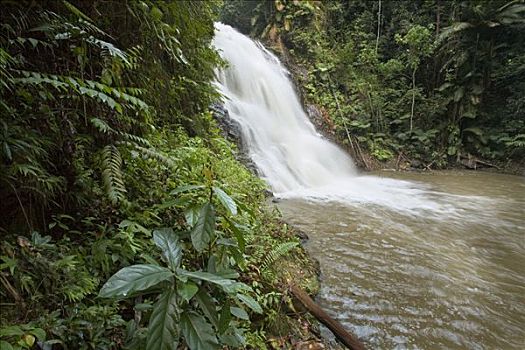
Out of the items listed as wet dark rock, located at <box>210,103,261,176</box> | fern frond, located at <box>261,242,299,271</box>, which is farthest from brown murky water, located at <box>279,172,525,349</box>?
wet dark rock, located at <box>210,103,261,176</box>

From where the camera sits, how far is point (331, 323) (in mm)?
2322

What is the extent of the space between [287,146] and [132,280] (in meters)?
8.62

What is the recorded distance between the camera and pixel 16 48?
163 cm

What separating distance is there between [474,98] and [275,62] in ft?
25.0

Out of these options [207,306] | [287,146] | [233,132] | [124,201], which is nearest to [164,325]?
[207,306]

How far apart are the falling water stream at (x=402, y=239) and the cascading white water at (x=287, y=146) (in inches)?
1.7

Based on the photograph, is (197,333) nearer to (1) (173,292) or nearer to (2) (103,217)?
(1) (173,292)

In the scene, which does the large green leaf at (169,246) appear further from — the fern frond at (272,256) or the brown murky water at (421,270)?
the brown murky water at (421,270)

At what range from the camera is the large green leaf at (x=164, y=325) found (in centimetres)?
110

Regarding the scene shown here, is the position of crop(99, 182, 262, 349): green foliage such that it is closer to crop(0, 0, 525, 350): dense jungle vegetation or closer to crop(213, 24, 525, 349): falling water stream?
crop(0, 0, 525, 350): dense jungle vegetation

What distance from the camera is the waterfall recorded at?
8273mm

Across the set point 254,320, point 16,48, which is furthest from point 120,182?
point 254,320

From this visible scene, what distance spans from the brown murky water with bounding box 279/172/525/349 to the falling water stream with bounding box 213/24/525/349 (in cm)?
1

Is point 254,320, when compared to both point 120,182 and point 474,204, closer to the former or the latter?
point 120,182
